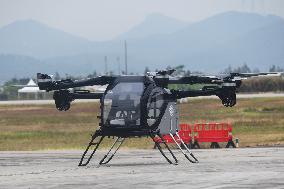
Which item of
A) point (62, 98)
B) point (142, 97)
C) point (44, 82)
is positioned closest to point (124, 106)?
point (142, 97)

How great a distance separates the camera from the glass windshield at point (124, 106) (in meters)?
31.9

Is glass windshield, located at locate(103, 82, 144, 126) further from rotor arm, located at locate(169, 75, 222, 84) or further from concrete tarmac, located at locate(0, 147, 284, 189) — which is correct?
concrete tarmac, located at locate(0, 147, 284, 189)

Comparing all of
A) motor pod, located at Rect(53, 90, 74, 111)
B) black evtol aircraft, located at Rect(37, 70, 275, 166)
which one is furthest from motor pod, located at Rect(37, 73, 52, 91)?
motor pod, located at Rect(53, 90, 74, 111)

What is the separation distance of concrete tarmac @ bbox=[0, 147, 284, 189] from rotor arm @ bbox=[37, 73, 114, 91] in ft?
8.75

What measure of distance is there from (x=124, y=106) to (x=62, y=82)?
10.2 feet

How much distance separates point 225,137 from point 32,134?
21358mm

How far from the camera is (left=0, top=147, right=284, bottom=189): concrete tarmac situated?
86.3 ft

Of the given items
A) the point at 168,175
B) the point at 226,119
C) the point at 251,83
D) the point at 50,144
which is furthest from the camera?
the point at 251,83

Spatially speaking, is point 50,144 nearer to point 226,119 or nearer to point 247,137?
point 247,137

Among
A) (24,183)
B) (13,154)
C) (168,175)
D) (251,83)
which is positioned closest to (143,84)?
(168,175)

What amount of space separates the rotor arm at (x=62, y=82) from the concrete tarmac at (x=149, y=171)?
2.67 m

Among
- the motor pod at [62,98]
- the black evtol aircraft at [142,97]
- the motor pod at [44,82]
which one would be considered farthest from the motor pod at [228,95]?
the motor pod at [44,82]

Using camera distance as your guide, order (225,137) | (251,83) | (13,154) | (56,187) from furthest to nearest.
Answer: (251,83) < (225,137) < (13,154) < (56,187)

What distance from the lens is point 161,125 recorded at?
33.7 m
